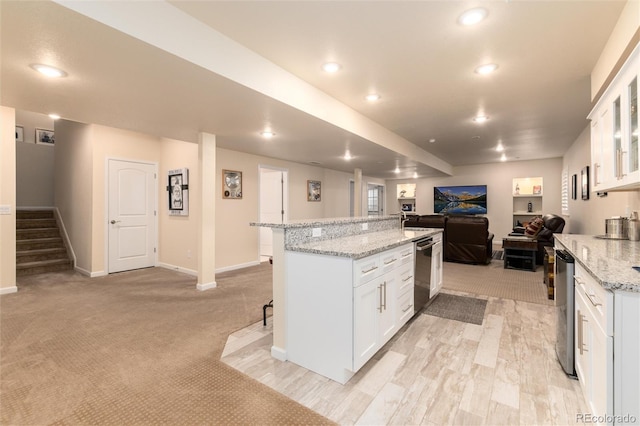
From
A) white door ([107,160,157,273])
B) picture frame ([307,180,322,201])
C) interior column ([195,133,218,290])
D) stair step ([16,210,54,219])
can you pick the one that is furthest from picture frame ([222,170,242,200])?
stair step ([16,210,54,219])

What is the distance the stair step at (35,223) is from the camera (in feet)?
19.3

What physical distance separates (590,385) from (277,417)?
67.7 inches

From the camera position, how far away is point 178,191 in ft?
18.2

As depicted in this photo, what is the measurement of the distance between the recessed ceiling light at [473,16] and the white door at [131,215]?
5.81 metres

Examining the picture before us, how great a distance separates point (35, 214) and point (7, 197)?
2.72 metres

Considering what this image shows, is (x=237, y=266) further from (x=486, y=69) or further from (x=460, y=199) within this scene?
(x=460, y=199)

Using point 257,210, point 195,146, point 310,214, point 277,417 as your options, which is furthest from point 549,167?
point 277,417

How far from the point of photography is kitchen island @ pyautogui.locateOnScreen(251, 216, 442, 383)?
79.3 inches

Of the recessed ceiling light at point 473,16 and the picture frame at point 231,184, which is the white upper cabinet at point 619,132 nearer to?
the recessed ceiling light at point 473,16

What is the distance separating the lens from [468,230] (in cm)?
581

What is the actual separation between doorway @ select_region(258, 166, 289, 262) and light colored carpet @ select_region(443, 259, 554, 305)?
3.75 metres

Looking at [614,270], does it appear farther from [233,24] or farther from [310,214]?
[310,214]

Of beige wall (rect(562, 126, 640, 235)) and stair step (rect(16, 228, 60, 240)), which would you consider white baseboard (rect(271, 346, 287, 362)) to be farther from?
stair step (rect(16, 228, 60, 240))

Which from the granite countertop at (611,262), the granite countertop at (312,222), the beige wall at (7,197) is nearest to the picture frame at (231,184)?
the beige wall at (7,197)
